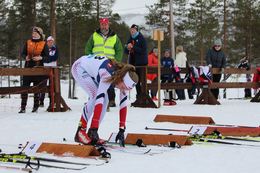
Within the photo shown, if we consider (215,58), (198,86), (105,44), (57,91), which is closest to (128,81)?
(105,44)

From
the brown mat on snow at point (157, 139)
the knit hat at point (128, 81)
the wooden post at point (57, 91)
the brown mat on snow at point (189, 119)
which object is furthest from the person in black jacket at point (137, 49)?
the knit hat at point (128, 81)

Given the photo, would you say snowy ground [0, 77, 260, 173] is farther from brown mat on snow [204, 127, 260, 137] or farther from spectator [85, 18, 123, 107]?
spectator [85, 18, 123, 107]

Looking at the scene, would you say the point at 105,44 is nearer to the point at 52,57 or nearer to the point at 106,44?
the point at 106,44

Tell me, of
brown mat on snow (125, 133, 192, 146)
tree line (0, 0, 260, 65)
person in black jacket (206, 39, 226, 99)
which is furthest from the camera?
tree line (0, 0, 260, 65)

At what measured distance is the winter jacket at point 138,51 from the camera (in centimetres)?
1237

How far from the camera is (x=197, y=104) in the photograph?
44.9 ft

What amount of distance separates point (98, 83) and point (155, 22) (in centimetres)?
4085

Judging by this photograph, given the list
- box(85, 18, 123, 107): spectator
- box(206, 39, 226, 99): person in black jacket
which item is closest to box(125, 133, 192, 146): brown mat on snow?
box(85, 18, 123, 107): spectator

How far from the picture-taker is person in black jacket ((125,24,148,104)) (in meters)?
12.4

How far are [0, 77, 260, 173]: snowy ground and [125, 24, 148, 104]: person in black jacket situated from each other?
136 cm

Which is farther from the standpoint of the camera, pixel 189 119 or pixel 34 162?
pixel 189 119

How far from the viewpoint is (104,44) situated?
9.70 m

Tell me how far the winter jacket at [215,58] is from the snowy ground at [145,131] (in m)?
2.49

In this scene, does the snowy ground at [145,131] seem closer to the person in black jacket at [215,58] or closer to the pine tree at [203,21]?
the person in black jacket at [215,58]
